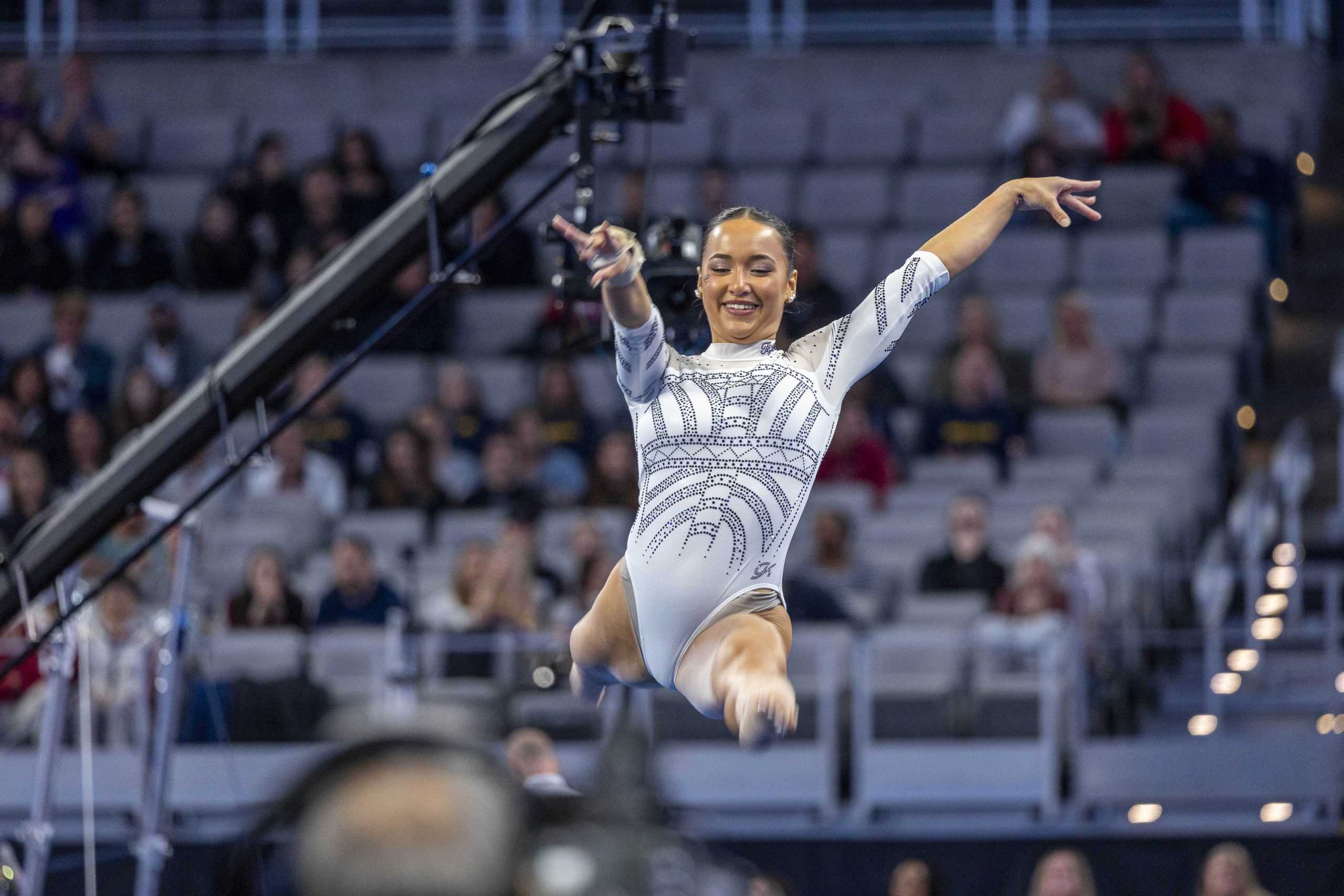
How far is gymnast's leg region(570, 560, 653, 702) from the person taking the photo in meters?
3.77

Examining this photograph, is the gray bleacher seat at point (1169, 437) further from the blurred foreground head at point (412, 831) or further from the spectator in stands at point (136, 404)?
the blurred foreground head at point (412, 831)

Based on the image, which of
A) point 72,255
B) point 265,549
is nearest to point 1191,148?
point 265,549

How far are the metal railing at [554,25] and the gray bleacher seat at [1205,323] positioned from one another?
223 cm

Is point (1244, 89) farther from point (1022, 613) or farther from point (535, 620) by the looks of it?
point (535, 620)

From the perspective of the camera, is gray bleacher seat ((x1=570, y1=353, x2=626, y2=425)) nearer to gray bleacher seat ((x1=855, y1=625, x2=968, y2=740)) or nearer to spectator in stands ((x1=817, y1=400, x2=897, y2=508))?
spectator in stands ((x1=817, y1=400, x2=897, y2=508))

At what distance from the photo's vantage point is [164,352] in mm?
9562

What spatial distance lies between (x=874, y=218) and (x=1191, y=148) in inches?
67.5

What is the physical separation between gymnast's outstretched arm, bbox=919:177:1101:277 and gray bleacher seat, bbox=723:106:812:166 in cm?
691

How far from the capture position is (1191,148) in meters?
10.2

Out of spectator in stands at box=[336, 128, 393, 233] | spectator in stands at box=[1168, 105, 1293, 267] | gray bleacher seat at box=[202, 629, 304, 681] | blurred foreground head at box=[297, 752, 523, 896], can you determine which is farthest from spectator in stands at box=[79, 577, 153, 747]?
blurred foreground head at box=[297, 752, 523, 896]

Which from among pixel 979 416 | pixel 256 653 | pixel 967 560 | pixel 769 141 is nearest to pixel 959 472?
pixel 979 416

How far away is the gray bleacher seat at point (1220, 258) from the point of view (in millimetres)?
9664

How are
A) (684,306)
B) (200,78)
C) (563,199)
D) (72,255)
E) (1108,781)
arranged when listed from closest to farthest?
1. (684,306)
2. (1108,781)
3. (563,199)
4. (72,255)
5. (200,78)

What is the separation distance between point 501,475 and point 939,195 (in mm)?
2930
